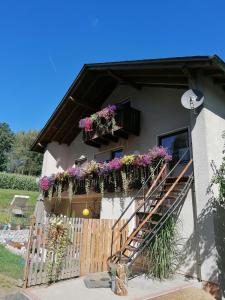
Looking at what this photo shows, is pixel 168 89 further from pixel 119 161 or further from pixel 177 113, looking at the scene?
pixel 119 161

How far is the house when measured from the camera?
6.69 meters

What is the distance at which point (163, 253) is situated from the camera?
6.66 m

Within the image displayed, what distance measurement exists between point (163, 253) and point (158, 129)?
4.81 meters

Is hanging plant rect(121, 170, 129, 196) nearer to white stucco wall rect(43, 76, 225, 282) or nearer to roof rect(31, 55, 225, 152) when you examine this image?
white stucco wall rect(43, 76, 225, 282)

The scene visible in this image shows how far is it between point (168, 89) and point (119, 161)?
138 inches

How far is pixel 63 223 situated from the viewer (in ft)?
22.7

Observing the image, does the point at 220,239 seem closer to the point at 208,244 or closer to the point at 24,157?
the point at 208,244

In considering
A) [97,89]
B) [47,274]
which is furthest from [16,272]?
[97,89]

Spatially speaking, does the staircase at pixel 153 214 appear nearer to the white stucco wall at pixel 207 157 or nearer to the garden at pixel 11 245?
the white stucco wall at pixel 207 157

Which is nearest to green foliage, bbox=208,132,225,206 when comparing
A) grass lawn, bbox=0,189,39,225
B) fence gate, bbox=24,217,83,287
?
fence gate, bbox=24,217,83,287

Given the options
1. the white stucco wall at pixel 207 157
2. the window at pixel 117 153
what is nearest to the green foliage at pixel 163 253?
the white stucco wall at pixel 207 157

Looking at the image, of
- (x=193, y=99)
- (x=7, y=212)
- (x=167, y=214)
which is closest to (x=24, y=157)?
(x=7, y=212)

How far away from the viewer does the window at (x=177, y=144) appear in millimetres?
8828

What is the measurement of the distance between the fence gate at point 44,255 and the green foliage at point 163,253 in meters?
2.11
